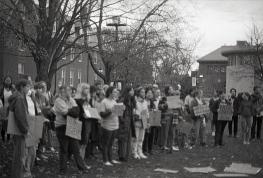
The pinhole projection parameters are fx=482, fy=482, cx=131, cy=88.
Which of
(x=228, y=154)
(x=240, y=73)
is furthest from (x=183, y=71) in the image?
(x=228, y=154)

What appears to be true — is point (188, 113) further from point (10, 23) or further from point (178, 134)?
point (10, 23)

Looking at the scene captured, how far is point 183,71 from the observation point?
170 feet

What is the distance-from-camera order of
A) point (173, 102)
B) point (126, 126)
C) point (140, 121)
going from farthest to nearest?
point (173, 102)
point (140, 121)
point (126, 126)

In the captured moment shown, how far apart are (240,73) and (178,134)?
162 ft

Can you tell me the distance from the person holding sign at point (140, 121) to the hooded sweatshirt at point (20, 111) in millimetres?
4155

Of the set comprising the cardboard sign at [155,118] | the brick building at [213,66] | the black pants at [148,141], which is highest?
the brick building at [213,66]

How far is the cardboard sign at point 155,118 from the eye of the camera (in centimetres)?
1319

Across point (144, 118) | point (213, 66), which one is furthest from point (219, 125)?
point (213, 66)

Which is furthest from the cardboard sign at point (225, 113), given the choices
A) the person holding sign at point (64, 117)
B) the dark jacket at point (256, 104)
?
the person holding sign at point (64, 117)

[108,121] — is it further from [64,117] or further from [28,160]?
[28,160]

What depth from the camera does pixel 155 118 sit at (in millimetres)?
13289

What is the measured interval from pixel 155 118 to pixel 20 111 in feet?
18.0

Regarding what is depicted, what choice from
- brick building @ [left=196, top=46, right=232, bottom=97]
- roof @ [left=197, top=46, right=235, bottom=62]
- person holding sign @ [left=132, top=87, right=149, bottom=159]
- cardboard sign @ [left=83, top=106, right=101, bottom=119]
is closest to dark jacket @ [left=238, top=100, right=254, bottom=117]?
person holding sign @ [left=132, top=87, right=149, bottom=159]

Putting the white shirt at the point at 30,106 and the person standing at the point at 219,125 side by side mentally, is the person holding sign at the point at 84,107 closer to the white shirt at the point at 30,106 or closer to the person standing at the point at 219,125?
the white shirt at the point at 30,106
